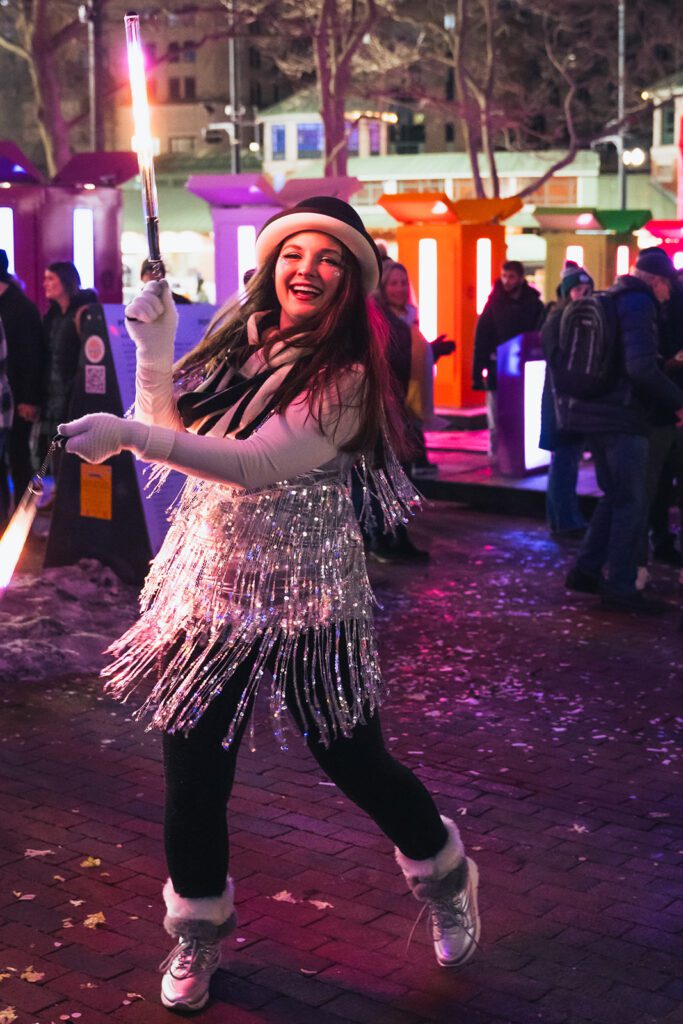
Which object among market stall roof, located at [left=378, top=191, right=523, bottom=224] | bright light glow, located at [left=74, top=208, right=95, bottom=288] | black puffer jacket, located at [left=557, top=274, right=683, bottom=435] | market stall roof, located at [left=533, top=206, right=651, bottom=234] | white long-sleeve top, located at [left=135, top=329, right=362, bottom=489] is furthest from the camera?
market stall roof, located at [left=533, top=206, right=651, bottom=234]

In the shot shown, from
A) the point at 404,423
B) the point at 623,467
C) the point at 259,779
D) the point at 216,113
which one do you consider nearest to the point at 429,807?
the point at 404,423

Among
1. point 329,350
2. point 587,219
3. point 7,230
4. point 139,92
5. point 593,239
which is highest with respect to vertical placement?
point 587,219

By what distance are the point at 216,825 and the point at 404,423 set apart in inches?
43.8

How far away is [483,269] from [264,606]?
15415mm

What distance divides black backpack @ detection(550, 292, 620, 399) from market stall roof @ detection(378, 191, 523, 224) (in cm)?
973

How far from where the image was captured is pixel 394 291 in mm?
9789

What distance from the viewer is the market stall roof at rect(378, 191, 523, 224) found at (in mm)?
17938

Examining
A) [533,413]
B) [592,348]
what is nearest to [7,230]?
[533,413]

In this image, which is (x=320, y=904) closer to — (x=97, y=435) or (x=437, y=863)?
(x=437, y=863)

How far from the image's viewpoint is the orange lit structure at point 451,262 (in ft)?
59.2

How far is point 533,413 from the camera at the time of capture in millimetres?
12828

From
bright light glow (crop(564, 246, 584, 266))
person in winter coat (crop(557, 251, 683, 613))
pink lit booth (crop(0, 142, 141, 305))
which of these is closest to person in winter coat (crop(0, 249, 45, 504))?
person in winter coat (crop(557, 251, 683, 613))

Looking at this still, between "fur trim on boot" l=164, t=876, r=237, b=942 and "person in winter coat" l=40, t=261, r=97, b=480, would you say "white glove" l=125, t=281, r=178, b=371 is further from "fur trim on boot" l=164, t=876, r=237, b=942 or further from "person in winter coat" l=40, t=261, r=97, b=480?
"person in winter coat" l=40, t=261, r=97, b=480

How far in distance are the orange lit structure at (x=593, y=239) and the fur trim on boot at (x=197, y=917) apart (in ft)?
65.2
